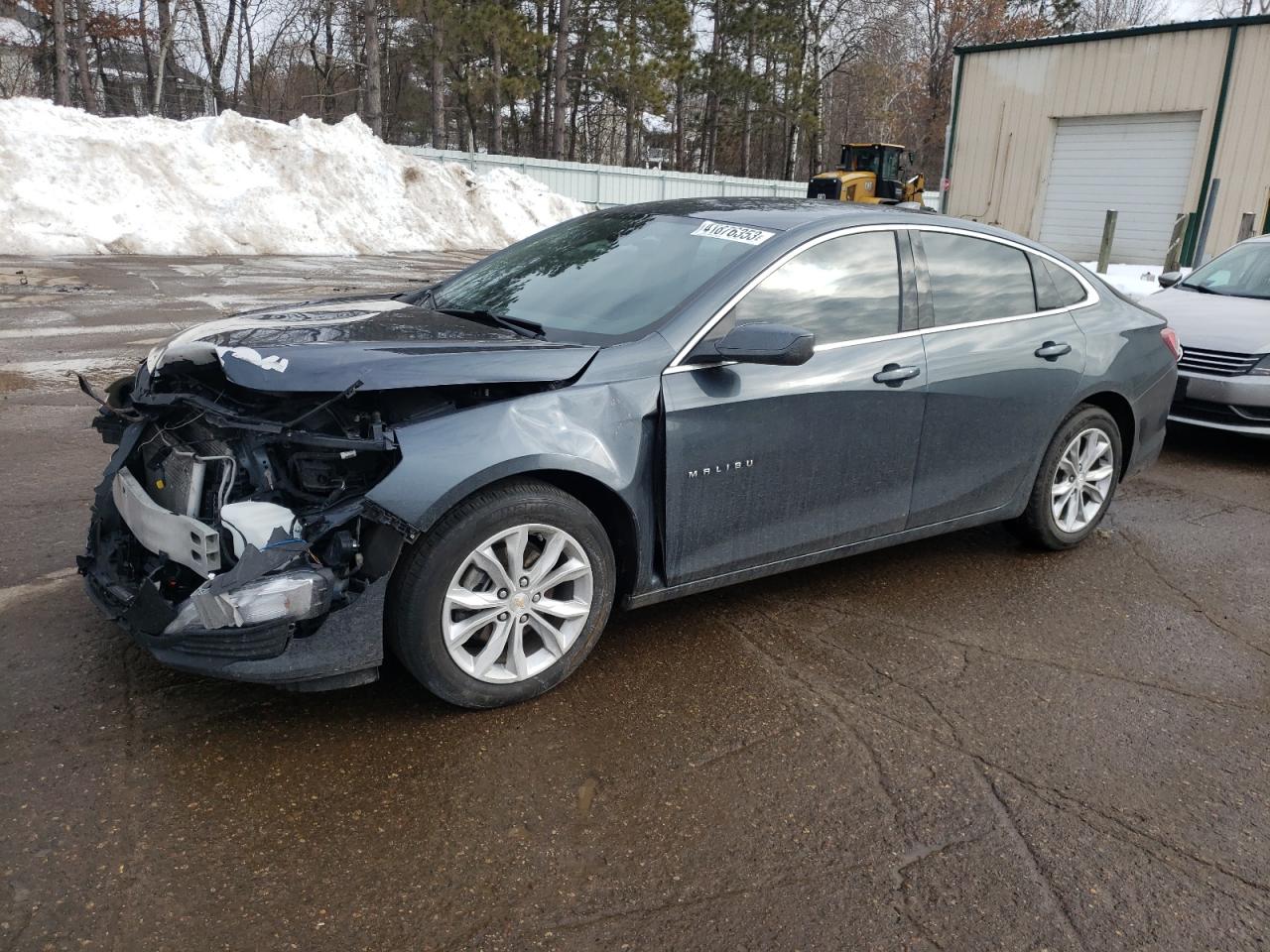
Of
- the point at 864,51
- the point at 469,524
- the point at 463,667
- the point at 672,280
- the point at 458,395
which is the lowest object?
the point at 463,667

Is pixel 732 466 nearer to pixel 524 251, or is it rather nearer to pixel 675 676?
pixel 675 676

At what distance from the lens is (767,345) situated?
10.8 ft

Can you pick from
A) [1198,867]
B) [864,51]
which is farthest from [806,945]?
[864,51]

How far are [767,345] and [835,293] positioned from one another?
0.73 m

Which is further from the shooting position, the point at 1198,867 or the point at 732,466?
the point at 732,466

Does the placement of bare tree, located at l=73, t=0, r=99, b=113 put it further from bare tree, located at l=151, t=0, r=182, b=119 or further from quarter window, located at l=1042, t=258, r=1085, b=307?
quarter window, located at l=1042, t=258, r=1085, b=307

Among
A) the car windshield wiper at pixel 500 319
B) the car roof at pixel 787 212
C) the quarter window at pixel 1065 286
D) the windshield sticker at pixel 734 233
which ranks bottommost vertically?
the car windshield wiper at pixel 500 319

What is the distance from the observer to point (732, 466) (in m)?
3.49

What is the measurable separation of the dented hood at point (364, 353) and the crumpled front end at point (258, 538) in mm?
86

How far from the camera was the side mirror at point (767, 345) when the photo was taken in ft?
10.8

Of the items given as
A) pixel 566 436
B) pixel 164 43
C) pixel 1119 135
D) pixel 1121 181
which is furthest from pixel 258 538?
pixel 164 43

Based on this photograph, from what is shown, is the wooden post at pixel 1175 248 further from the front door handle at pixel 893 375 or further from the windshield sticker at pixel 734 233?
the windshield sticker at pixel 734 233

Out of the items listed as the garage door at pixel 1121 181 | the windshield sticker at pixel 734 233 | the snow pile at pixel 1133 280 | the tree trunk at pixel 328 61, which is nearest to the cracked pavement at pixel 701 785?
the windshield sticker at pixel 734 233

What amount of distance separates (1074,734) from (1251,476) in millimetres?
4370
